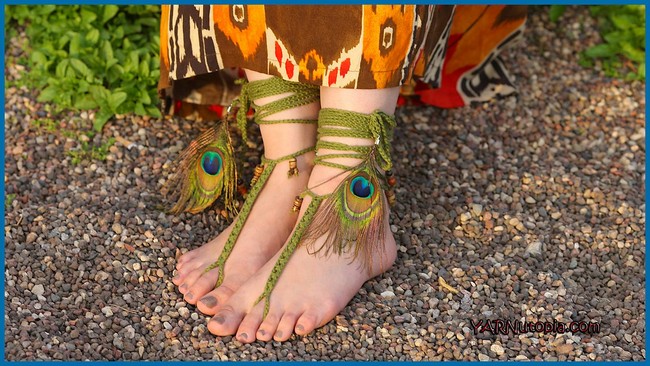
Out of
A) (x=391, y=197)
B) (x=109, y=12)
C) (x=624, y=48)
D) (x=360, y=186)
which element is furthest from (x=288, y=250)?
(x=624, y=48)

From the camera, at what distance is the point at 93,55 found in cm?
279

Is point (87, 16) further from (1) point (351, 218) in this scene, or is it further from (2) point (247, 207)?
(1) point (351, 218)

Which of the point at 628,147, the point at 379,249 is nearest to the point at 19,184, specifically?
the point at 379,249

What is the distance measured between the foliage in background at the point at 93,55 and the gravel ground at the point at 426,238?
0.05 m

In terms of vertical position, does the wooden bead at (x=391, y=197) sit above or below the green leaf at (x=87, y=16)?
below

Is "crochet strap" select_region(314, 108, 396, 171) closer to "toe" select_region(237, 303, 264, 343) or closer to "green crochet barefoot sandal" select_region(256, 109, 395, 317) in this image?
"green crochet barefoot sandal" select_region(256, 109, 395, 317)

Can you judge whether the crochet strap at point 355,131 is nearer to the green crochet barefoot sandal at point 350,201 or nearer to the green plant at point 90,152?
the green crochet barefoot sandal at point 350,201

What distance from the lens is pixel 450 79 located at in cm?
291

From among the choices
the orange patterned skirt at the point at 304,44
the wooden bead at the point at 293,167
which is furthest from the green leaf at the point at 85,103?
the wooden bead at the point at 293,167

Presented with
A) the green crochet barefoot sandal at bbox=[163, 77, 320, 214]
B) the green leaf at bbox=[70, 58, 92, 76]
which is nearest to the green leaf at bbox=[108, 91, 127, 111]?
the green leaf at bbox=[70, 58, 92, 76]

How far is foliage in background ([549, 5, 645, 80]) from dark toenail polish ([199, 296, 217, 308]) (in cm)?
156

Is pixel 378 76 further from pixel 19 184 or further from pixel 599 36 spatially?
pixel 599 36

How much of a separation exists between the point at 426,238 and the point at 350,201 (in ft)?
1.05

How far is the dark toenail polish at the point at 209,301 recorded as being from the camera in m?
2.11
